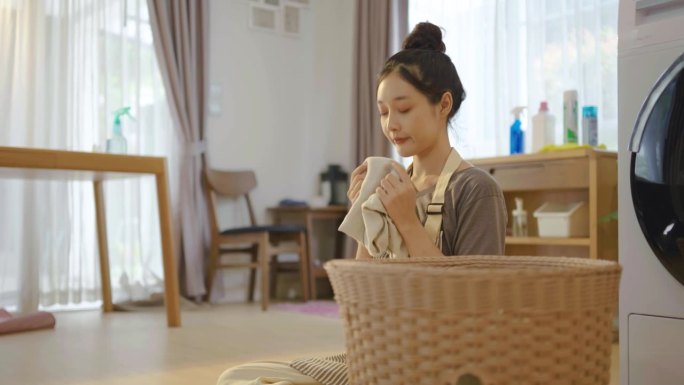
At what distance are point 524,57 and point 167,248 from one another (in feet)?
6.36

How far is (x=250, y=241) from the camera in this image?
3865 millimetres

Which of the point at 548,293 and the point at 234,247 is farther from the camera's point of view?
the point at 234,247

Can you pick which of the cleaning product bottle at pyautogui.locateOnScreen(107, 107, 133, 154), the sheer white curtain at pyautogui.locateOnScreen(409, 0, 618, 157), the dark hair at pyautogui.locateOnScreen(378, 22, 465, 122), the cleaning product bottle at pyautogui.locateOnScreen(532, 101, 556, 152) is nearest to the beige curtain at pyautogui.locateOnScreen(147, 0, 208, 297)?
the cleaning product bottle at pyautogui.locateOnScreen(107, 107, 133, 154)

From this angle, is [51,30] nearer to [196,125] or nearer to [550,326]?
[196,125]

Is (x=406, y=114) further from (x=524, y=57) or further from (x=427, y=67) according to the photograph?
(x=524, y=57)

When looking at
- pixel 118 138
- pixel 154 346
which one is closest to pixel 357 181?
pixel 154 346

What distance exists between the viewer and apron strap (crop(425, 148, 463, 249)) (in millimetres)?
1335

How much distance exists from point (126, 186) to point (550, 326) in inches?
135

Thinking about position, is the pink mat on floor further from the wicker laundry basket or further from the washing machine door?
the wicker laundry basket

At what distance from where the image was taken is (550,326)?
78 cm

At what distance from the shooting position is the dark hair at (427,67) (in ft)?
4.48

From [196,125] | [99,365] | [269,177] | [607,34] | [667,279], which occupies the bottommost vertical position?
[99,365]

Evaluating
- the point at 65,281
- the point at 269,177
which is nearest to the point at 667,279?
the point at 65,281

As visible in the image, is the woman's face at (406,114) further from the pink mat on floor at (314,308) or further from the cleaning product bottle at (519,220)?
the pink mat on floor at (314,308)
